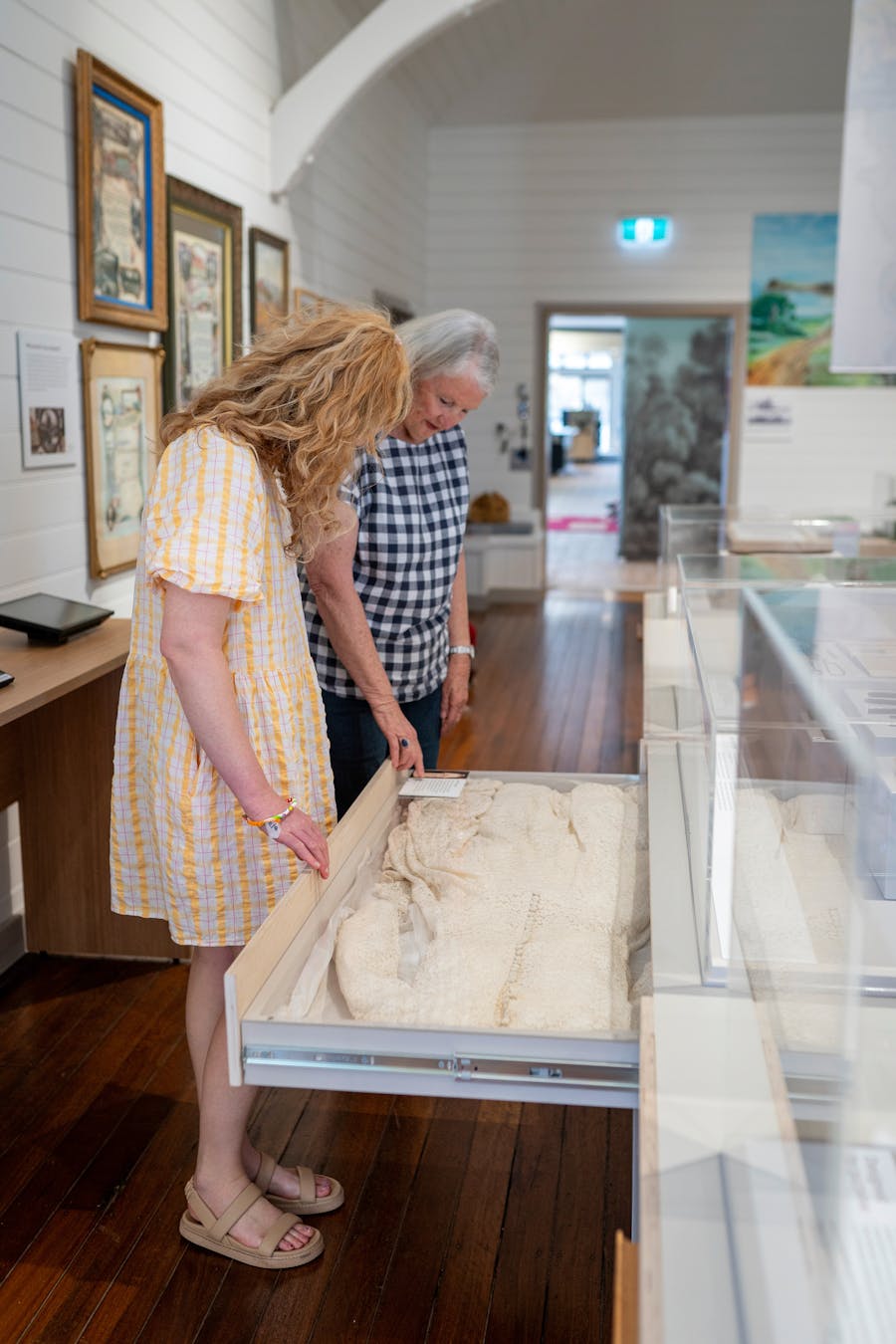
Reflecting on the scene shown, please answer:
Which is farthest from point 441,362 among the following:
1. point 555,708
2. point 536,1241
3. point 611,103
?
point 611,103

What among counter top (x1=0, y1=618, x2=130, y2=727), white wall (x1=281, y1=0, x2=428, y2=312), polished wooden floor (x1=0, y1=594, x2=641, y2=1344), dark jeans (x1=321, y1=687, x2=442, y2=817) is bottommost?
polished wooden floor (x1=0, y1=594, x2=641, y2=1344)

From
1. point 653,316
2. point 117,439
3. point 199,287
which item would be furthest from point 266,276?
point 653,316

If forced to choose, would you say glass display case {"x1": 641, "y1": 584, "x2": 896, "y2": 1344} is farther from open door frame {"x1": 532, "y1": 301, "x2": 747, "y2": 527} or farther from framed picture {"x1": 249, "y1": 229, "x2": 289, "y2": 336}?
open door frame {"x1": 532, "y1": 301, "x2": 747, "y2": 527}

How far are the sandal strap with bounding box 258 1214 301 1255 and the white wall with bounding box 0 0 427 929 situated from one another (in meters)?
1.57

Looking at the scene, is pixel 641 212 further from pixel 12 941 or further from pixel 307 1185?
pixel 307 1185

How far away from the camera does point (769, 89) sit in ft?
33.4

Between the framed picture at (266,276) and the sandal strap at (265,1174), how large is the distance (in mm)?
4177

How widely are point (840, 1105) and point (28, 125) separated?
11.2ft

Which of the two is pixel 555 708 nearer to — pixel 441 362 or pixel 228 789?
pixel 441 362

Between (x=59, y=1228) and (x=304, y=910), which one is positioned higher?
(x=304, y=910)

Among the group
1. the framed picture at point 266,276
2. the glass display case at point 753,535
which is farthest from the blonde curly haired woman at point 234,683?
the framed picture at point 266,276

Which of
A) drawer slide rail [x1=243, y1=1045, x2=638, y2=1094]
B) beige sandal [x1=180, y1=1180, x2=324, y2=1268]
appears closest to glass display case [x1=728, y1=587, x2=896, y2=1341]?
drawer slide rail [x1=243, y1=1045, x2=638, y2=1094]

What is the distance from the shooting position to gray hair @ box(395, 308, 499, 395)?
2.43 meters

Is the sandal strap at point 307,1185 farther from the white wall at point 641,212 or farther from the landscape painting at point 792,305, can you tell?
the landscape painting at point 792,305
